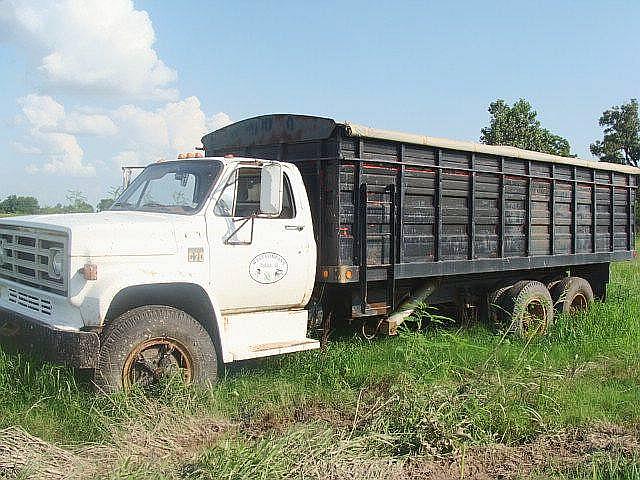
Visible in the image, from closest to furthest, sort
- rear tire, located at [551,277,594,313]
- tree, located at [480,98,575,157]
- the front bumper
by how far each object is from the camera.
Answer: the front bumper
rear tire, located at [551,277,594,313]
tree, located at [480,98,575,157]

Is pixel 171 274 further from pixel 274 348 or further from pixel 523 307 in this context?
pixel 523 307

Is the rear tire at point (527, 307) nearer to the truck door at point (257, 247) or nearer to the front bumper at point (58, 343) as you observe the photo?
the truck door at point (257, 247)

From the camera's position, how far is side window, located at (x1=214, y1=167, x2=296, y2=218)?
234 inches

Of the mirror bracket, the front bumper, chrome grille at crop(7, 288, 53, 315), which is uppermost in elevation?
the mirror bracket

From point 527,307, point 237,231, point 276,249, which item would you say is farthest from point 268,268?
point 527,307

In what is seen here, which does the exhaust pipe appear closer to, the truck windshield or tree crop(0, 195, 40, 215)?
the truck windshield

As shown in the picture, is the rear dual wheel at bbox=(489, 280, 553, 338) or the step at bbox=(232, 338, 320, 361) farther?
the rear dual wheel at bbox=(489, 280, 553, 338)

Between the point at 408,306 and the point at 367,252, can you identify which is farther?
the point at 408,306

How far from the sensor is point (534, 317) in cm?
887

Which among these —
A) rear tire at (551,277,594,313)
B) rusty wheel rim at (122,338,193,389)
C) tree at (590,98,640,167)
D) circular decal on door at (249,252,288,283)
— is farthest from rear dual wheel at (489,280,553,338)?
tree at (590,98,640,167)

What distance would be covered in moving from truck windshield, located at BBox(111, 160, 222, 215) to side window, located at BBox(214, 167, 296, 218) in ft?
0.48

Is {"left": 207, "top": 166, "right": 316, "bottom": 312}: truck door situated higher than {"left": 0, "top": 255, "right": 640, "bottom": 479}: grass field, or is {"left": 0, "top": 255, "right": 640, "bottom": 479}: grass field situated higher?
{"left": 207, "top": 166, "right": 316, "bottom": 312}: truck door

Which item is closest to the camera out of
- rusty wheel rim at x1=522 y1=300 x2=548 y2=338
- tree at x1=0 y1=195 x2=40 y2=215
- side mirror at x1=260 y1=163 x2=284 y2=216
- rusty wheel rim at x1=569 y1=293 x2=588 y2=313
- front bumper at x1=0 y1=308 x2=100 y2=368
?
front bumper at x1=0 y1=308 x2=100 y2=368

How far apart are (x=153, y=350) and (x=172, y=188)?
1648mm
